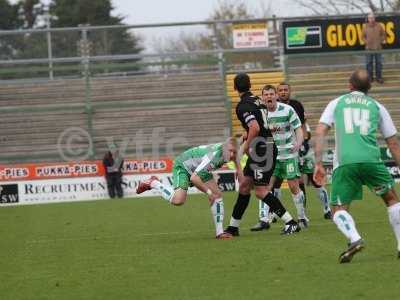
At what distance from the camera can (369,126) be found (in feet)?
34.5

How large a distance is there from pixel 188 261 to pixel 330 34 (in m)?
21.2

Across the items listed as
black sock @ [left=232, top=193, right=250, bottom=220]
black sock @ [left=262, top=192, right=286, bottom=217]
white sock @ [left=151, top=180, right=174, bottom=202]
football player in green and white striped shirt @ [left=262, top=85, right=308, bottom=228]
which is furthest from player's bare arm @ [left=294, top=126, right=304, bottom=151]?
white sock @ [left=151, top=180, right=174, bottom=202]

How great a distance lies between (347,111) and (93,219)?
9.97 meters

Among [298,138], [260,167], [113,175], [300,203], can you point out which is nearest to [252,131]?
[260,167]

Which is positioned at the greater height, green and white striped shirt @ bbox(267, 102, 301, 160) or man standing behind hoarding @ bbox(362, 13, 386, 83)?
man standing behind hoarding @ bbox(362, 13, 386, 83)

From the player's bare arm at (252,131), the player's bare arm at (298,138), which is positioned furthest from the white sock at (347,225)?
the player's bare arm at (298,138)

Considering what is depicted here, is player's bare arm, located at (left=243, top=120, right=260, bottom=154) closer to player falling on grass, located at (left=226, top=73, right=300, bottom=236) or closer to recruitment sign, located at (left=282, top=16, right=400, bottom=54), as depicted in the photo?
player falling on grass, located at (left=226, top=73, right=300, bottom=236)

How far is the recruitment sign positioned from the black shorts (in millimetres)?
17659

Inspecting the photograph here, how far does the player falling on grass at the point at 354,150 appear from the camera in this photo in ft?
34.4

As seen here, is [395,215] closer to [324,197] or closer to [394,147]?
[394,147]

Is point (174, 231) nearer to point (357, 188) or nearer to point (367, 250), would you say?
point (367, 250)

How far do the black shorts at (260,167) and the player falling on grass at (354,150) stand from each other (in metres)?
3.49

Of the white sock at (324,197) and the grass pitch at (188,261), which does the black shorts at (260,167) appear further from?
the white sock at (324,197)

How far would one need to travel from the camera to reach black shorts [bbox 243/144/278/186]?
14148 mm
